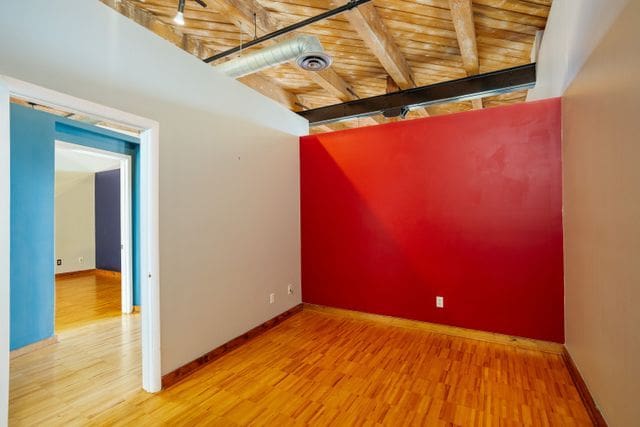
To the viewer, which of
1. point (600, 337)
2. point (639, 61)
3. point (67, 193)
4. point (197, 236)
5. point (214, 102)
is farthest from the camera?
point (67, 193)

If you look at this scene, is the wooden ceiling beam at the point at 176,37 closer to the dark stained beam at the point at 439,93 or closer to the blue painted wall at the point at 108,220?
the dark stained beam at the point at 439,93

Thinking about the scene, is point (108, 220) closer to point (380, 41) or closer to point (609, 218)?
point (380, 41)

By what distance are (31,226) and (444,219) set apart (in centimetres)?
447

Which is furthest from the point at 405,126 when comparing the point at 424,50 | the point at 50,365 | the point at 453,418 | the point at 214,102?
the point at 50,365

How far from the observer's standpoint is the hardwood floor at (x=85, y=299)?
13.0 feet

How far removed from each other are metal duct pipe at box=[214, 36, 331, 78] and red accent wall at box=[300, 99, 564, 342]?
1.18 meters

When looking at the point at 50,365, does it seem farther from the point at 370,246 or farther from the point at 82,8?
the point at 370,246

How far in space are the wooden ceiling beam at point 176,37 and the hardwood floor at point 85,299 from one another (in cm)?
367

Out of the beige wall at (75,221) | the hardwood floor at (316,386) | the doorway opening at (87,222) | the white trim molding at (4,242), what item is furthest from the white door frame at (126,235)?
the beige wall at (75,221)

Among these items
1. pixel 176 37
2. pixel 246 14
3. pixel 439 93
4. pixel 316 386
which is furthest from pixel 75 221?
pixel 439 93

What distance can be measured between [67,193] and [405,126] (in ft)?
25.1

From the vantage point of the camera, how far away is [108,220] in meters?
6.86

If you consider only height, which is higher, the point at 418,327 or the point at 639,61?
the point at 639,61

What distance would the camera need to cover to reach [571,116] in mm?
2408
